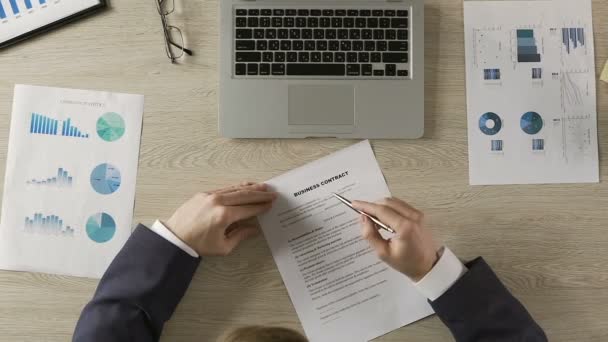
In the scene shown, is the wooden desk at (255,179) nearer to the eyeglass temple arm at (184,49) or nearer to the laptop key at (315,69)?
the eyeglass temple arm at (184,49)

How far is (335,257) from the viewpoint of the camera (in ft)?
3.26

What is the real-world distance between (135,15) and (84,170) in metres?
0.27

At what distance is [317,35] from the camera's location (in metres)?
0.99

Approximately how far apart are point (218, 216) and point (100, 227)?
206mm

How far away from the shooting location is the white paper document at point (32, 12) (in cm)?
101

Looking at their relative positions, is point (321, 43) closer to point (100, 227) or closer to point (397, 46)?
point (397, 46)

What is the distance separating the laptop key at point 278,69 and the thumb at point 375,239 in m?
0.27

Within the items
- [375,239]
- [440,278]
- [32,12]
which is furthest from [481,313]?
[32,12]

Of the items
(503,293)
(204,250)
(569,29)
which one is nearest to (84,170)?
(204,250)

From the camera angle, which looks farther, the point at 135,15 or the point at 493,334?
the point at 135,15

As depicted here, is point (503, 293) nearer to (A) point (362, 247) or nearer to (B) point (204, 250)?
(A) point (362, 247)

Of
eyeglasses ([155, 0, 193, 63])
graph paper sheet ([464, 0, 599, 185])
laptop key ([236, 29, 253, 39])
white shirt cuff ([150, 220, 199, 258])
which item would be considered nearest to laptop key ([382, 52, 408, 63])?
graph paper sheet ([464, 0, 599, 185])

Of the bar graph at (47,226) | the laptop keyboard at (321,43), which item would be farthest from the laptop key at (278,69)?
the bar graph at (47,226)

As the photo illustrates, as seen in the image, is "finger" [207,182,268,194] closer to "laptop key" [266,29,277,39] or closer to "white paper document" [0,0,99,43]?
"laptop key" [266,29,277,39]
